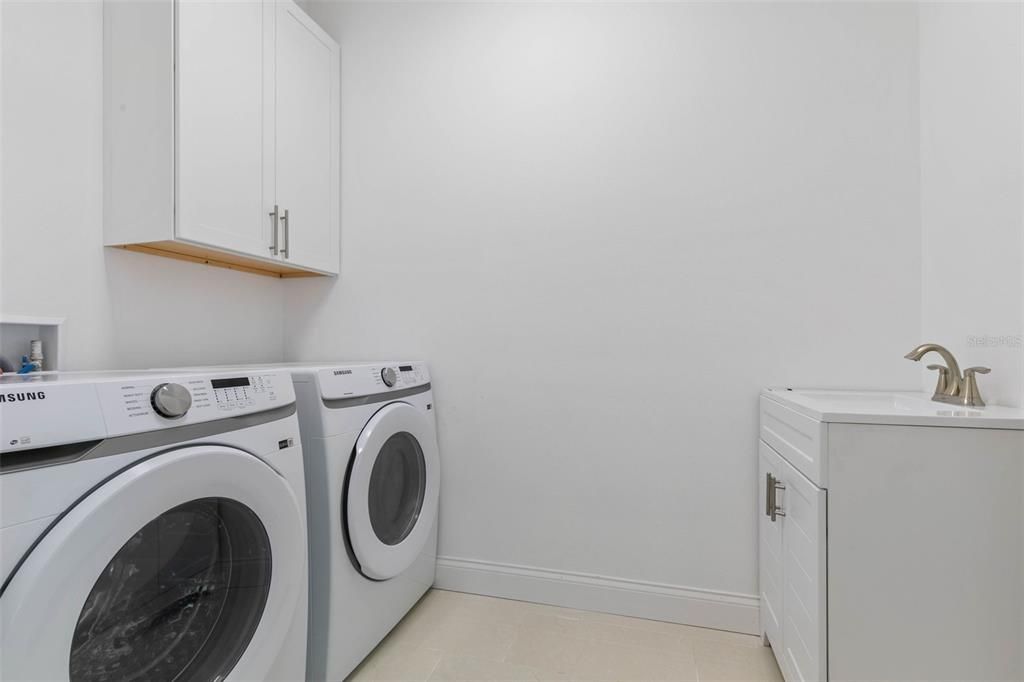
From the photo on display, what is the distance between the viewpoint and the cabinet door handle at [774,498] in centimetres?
145

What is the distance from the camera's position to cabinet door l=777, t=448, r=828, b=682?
1127mm

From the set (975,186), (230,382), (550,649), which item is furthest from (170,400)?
(975,186)

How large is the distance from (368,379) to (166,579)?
0.73m

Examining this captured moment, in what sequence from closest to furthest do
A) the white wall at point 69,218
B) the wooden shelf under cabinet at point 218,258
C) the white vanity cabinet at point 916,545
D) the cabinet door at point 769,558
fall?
the white vanity cabinet at point 916,545, the white wall at point 69,218, the cabinet door at point 769,558, the wooden shelf under cabinet at point 218,258

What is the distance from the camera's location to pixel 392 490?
1708 mm

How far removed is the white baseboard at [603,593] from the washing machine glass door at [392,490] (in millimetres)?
332

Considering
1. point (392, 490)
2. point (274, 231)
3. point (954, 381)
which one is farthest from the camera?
point (274, 231)

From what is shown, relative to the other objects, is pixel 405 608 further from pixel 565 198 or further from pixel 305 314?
pixel 565 198

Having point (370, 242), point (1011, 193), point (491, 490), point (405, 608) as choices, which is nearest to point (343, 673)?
point (405, 608)

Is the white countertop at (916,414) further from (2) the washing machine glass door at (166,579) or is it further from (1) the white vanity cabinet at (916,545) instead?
(2) the washing machine glass door at (166,579)

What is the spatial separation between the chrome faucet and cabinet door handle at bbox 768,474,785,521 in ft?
1.52

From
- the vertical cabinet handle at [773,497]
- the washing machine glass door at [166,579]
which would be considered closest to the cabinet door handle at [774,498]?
the vertical cabinet handle at [773,497]

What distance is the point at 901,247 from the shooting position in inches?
67.1

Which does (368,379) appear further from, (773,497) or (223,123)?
(773,497)
